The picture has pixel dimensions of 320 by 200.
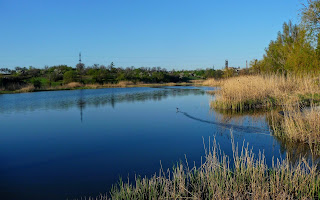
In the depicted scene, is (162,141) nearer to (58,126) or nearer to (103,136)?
(103,136)

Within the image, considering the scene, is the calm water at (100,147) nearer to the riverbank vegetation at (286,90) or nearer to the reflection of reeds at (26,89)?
the riverbank vegetation at (286,90)

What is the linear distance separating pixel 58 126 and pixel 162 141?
16.3 feet

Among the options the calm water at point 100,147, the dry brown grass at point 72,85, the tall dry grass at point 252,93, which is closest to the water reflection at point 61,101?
the calm water at point 100,147

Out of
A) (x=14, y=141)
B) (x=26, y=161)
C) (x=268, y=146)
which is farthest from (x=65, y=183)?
(x=268, y=146)

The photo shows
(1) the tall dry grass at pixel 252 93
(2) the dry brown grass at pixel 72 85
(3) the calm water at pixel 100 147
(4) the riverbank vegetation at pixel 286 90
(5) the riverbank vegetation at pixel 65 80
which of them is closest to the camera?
(3) the calm water at pixel 100 147

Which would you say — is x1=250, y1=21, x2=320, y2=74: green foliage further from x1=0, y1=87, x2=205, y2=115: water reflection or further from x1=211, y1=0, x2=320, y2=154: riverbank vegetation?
x1=0, y1=87, x2=205, y2=115: water reflection

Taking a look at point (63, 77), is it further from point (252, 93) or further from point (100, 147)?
point (100, 147)

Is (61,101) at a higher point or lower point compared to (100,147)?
higher

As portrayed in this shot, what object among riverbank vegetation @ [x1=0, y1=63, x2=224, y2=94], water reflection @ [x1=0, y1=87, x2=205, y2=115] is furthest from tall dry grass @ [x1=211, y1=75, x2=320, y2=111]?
riverbank vegetation @ [x1=0, y1=63, x2=224, y2=94]

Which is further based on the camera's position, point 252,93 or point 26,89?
point 26,89

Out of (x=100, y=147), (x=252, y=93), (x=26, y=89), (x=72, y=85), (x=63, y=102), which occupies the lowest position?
(x=100, y=147)

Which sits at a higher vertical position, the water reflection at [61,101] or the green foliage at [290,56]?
the green foliage at [290,56]

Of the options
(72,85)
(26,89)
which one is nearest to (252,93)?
(26,89)

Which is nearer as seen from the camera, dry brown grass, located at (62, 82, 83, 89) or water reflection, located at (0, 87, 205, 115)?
water reflection, located at (0, 87, 205, 115)
